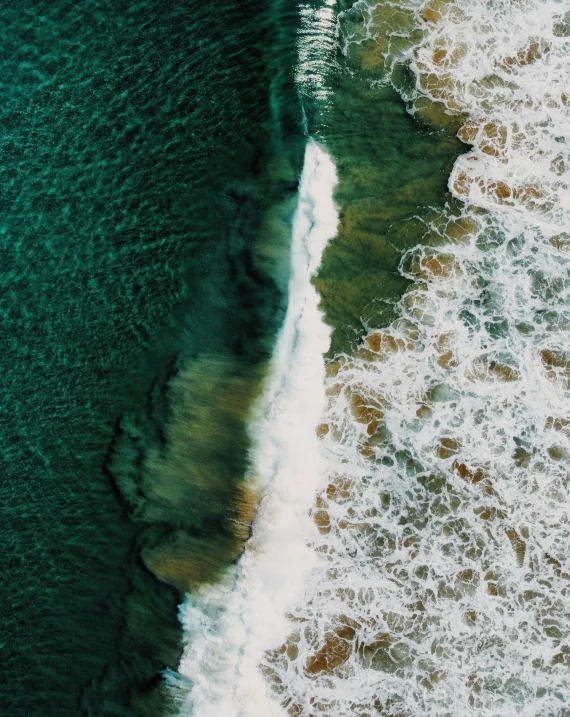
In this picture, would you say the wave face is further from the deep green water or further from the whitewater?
the deep green water

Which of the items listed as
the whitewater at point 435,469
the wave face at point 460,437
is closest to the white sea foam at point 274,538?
the whitewater at point 435,469

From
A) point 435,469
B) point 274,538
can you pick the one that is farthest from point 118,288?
point 435,469

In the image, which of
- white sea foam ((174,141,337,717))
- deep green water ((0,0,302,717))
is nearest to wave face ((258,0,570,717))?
white sea foam ((174,141,337,717))

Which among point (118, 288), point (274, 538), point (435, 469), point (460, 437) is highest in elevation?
point (118, 288)

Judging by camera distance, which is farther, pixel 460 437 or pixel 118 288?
pixel 118 288

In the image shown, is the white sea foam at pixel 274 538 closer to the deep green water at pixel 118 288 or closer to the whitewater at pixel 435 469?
the whitewater at pixel 435 469

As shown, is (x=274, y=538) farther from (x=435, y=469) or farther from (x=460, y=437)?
(x=460, y=437)
